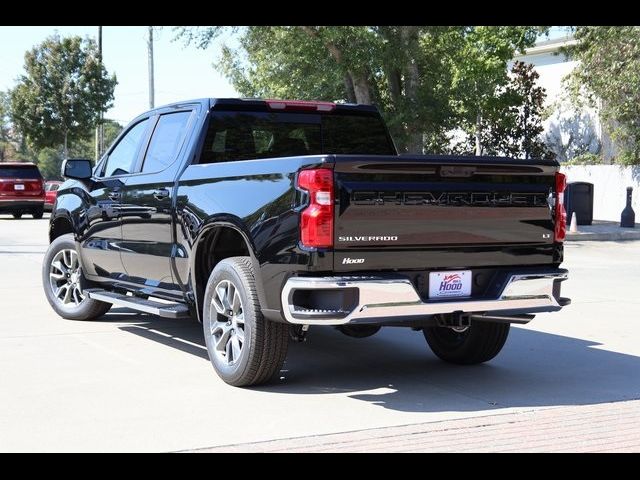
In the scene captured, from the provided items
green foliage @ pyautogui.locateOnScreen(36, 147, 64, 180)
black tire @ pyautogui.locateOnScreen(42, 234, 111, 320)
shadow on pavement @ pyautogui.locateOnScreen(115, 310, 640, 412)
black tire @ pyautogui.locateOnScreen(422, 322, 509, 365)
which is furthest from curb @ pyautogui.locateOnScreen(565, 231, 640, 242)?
green foliage @ pyautogui.locateOnScreen(36, 147, 64, 180)

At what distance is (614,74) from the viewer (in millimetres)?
26188

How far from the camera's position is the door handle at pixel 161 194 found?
289 inches

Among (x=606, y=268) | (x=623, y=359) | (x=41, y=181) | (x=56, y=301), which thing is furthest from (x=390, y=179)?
(x=41, y=181)

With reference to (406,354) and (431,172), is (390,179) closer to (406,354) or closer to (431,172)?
(431,172)

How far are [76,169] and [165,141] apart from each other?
1.29 metres

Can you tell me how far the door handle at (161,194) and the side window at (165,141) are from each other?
241mm

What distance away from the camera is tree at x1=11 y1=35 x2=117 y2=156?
165 feet

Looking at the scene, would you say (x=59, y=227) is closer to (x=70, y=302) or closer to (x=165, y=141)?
(x=70, y=302)

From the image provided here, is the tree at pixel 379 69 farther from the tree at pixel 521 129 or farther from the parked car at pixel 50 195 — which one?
the parked car at pixel 50 195

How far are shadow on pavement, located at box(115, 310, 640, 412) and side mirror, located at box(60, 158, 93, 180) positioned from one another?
148 cm

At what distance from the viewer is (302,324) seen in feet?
19.4

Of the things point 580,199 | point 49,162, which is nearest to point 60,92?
point 580,199

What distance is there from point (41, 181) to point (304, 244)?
25350 millimetres

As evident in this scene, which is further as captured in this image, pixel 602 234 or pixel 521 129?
pixel 521 129
